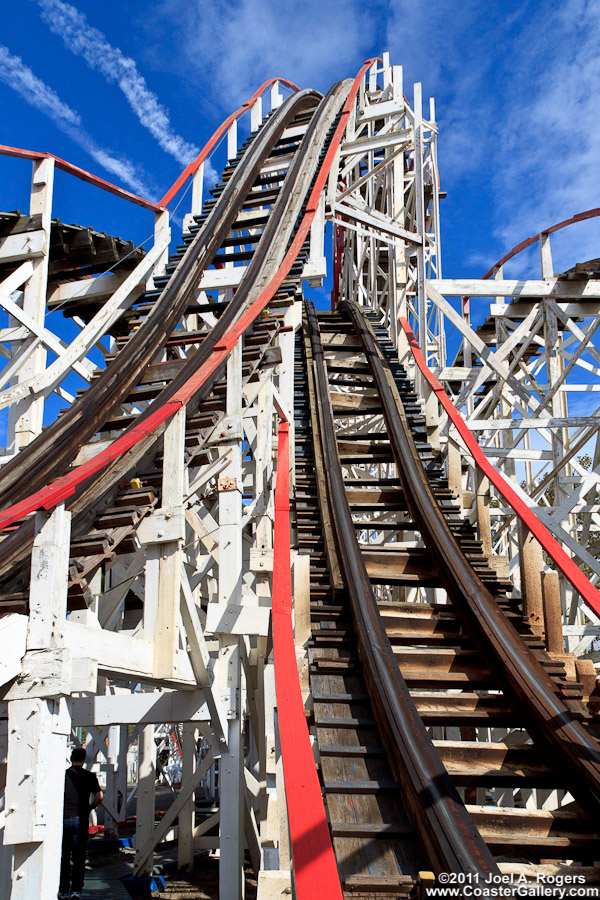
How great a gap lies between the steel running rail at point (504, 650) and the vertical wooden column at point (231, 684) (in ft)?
4.36

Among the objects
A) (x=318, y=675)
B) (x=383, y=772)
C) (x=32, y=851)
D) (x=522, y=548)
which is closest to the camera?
(x=32, y=851)

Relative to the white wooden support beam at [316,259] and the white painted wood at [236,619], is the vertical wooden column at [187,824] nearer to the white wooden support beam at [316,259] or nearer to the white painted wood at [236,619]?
the white painted wood at [236,619]

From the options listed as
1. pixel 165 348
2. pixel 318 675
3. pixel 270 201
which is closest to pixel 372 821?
pixel 318 675

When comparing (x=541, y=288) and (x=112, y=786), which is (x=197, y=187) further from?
(x=112, y=786)

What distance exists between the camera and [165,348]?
24.8 feet

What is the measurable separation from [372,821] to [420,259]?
27.2 feet

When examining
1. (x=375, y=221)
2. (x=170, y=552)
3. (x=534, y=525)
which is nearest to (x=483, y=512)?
(x=534, y=525)

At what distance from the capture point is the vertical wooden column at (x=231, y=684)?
4441 mm

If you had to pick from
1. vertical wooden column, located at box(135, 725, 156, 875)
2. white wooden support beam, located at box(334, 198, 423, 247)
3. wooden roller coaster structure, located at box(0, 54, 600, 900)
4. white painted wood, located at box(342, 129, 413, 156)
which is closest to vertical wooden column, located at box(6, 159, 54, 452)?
wooden roller coaster structure, located at box(0, 54, 600, 900)

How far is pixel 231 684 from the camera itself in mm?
4699

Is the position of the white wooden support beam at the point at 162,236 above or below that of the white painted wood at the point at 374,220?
below

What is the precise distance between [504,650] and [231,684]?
1.73 meters

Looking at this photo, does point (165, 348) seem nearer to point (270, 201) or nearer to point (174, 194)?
point (174, 194)

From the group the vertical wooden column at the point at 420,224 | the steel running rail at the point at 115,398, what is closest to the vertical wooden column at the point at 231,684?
the steel running rail at the point at 115,398
